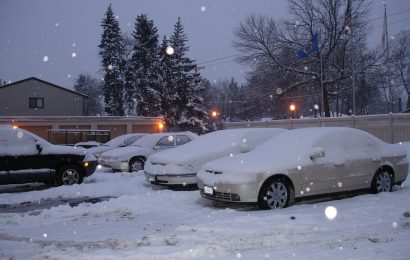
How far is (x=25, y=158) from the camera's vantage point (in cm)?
1117

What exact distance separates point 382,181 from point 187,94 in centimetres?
4430

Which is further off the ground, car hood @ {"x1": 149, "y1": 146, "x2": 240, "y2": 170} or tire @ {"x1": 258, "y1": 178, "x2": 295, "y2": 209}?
car hood @ {"x1": 149, "y1": 146, "x2": 240, "y2": 170}

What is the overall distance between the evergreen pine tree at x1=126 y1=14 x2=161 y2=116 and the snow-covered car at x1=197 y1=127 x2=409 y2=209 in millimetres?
42939

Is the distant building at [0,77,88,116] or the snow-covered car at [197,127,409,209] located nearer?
the snow-covered car at [197,127,409,209]

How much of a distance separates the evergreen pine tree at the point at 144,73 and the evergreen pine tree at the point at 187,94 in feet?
7.95

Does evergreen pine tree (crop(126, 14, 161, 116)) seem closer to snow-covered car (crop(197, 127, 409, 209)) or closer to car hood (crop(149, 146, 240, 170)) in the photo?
car hood (crop(149, 146, 240, 170))

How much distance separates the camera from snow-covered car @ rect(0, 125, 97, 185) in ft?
36.0

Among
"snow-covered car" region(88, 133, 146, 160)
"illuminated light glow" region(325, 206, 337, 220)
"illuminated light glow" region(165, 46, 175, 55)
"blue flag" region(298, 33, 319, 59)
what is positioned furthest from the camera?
"illuminated light glow" region(165, 46, 175, 55)

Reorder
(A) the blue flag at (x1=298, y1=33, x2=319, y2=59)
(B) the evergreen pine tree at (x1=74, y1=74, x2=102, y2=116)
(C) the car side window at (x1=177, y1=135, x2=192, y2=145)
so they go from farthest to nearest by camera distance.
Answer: (B) the evergreen pine tree at (x1=74, y1=74, x2=102, y2=116), (A) the blue flag at (x1=298, y1=33, x2=319, y2=59), (C) the car side window at (x1=177, y1=135, x2=192, y2=145)

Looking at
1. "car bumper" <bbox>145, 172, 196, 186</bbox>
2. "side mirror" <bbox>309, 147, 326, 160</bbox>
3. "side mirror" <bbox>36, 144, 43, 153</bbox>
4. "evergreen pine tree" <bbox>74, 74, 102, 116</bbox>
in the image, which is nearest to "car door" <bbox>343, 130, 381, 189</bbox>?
"side mirror" <bbox>309, 147, 326, 160</bbox>

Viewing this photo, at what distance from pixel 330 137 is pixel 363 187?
1221mm

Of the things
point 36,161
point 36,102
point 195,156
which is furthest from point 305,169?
point 36,102

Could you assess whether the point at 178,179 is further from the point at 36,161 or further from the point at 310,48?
the point at 310,48

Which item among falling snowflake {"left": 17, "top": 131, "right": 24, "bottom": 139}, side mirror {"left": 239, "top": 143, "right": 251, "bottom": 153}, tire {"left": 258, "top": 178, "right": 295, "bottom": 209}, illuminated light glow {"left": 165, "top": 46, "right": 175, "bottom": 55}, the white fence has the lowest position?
tire {"left": 258, "top": 178, "right": 295, "bottom": 209}
